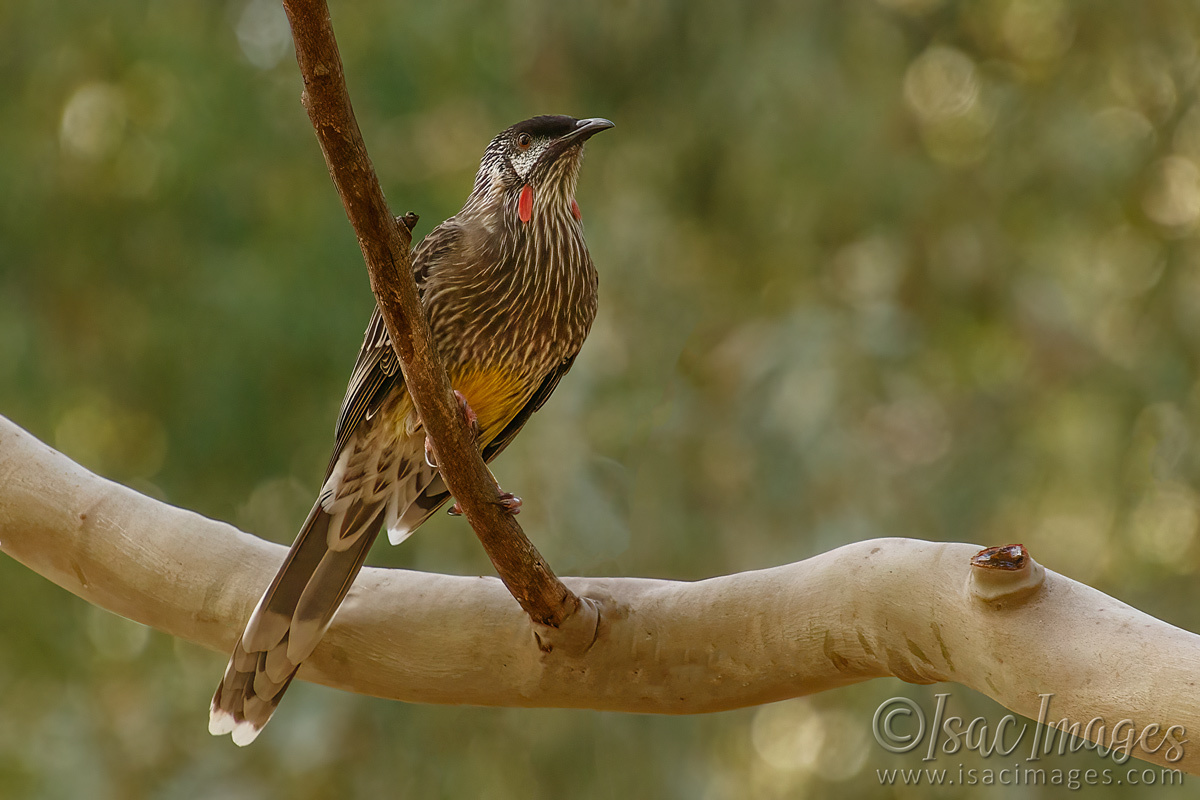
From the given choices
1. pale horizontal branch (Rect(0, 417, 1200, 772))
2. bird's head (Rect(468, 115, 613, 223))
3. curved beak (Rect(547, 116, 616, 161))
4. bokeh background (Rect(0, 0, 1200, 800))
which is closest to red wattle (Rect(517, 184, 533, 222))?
bird's head (Rect(468, 115, 613, 223))

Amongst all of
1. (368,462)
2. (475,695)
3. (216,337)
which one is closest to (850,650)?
(475,695)

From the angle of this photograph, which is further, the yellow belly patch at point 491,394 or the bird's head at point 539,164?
the bird's head at point 539,164

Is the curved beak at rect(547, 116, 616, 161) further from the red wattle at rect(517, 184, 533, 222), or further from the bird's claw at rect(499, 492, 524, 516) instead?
the bird's claw at rect(499, 492, 524, 516)

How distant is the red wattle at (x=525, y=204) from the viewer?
3.48 meters

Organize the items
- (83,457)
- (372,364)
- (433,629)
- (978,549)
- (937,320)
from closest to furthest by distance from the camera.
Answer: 1. (978,549)
2. (433,629)
3. (372,364)
4. (937,320)
5. (83,457)

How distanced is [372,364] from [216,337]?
9.27 feet

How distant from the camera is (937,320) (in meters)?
6.13

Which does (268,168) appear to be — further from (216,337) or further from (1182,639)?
(1182,639)

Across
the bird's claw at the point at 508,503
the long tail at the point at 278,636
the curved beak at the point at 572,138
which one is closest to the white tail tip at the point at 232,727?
the long tail at the point at 278,636

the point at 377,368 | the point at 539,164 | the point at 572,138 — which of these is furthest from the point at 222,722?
the point at 572,138

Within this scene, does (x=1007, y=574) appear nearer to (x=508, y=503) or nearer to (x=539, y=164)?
(x=508, y=503)

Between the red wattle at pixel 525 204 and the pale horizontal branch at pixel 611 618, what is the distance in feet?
3.56

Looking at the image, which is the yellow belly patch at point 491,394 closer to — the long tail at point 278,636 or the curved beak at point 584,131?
the long tail at point 278,636

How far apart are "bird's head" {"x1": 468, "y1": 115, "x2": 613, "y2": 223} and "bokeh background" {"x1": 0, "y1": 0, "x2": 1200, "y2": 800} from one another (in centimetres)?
163
